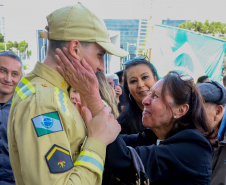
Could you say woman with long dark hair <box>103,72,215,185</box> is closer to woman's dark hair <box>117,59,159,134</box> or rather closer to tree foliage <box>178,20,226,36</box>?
woman's dark hair <box>117,59,159,134</box>

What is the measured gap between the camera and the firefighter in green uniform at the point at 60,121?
1296 millimetres

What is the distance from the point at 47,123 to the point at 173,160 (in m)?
0.97

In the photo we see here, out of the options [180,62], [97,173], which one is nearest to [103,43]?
[97,173]

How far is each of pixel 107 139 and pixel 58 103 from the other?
349 millimetres

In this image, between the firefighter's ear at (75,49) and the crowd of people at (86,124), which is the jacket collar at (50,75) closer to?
the crowd of people at (86,124)

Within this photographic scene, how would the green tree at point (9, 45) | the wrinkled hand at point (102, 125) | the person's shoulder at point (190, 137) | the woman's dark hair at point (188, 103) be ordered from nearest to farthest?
the wrinkled hand at point (102, 125) → the person's shoulder at point (190, 137) → the woman's dark hair at point (188, 103) → the green tree at point (9, 45)

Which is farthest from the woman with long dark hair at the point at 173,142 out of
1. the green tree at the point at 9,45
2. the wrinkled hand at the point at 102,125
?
the green tree at the point at 9,45

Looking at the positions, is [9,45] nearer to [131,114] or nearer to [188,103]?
[131,114]

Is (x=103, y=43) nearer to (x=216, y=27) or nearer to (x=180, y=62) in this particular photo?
(x=180, y=62)

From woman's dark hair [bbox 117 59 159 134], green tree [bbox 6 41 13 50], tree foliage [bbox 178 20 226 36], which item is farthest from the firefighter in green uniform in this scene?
green tree [bbox 6 41 13 50]

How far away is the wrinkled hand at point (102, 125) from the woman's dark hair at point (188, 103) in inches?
29.5

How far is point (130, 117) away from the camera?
139 inches

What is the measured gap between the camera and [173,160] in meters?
1.87

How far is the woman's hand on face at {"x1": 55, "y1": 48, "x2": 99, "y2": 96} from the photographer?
1.56 m
